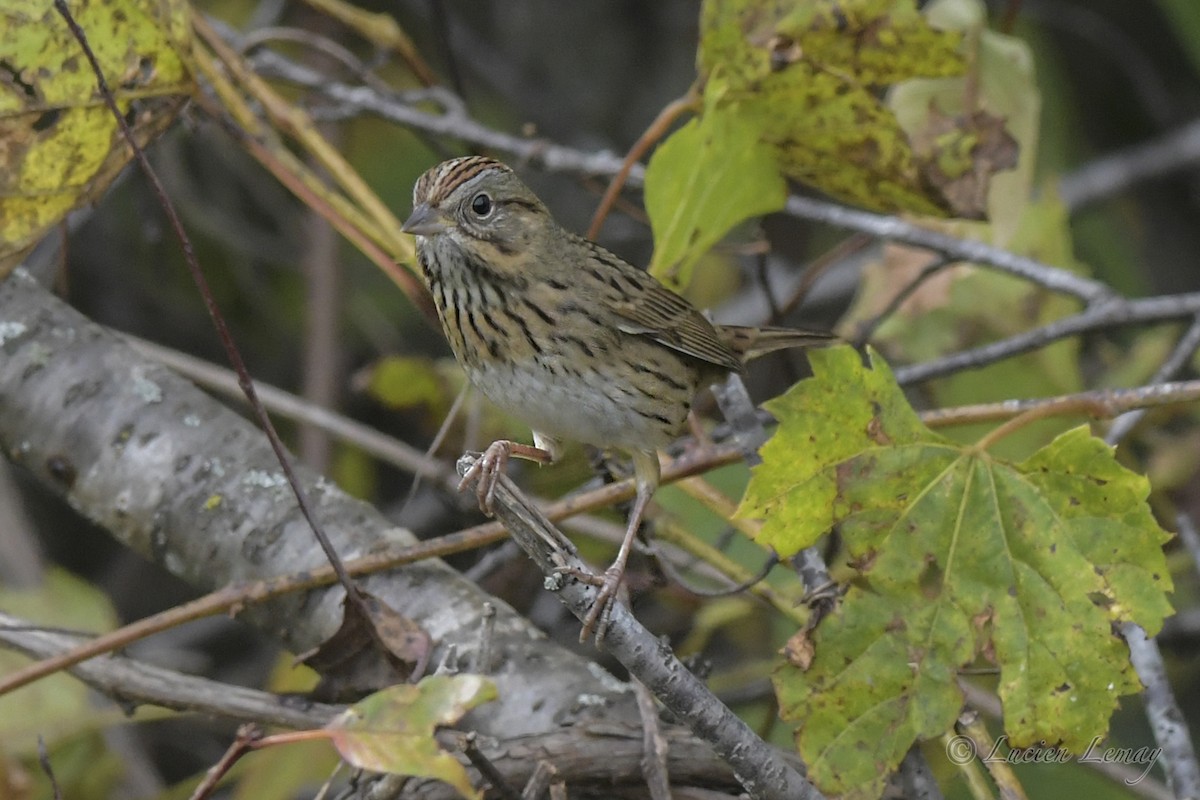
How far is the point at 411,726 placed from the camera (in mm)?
1710

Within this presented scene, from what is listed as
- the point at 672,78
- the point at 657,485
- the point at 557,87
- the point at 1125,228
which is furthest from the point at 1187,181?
the point at 657,485

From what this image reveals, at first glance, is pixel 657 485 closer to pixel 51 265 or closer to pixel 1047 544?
pixel 1047 544

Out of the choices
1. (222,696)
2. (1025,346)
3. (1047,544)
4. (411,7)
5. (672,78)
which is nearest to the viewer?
(1047,544)

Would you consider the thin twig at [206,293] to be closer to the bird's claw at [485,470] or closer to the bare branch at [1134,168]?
the bird's claw at [485,470]

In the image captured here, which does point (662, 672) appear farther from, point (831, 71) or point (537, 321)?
point (831, 71)

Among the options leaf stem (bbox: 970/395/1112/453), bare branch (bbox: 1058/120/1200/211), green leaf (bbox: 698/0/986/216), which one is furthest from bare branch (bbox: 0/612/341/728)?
bare branch (bbox: 1058/120/1200/211)

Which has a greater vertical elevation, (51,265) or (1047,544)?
(51,265)

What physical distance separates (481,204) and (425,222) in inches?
5.4

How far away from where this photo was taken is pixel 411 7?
4664 millimetres

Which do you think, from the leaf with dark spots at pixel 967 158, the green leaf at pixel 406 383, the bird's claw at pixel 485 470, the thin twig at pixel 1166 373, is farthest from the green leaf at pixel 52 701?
the thin twig at pixel 1166 373

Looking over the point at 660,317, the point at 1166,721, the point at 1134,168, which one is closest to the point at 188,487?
the point at 660,317

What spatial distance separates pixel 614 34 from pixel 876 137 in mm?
2952

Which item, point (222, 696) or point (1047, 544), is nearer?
point (1047, 544)

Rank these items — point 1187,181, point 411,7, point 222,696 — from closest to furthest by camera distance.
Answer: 1. point 222,696
2. point 411,7
3. point 1187,181
